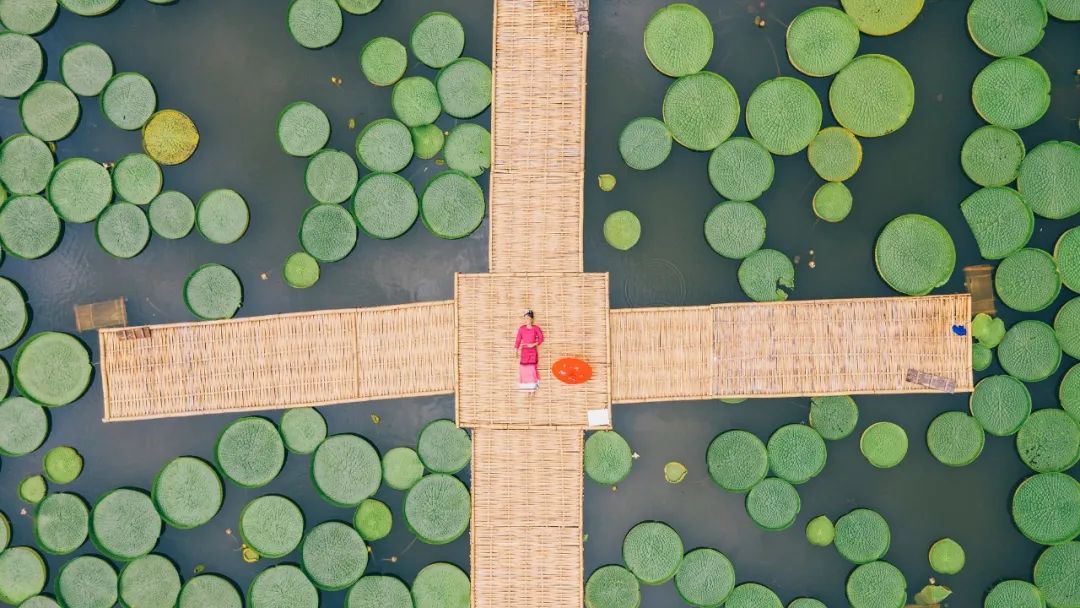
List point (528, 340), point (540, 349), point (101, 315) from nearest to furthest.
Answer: point (528, 340)
point (540, 349)
point (101, 315)

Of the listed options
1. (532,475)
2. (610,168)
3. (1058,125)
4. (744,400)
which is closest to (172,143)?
(610,168)

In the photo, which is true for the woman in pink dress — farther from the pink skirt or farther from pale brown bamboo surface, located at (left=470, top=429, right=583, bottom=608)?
pale brown bamboo surface, located at (left=470, top=429, right=583, bottom=608)

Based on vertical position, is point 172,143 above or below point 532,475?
above

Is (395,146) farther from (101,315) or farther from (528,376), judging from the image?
(101,315)

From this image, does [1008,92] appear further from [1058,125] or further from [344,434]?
[344,434]

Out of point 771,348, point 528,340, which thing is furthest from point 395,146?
point 771,348

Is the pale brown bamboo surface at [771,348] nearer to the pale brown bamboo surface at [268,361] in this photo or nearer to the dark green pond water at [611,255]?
the dark green pond water at [611,255]
